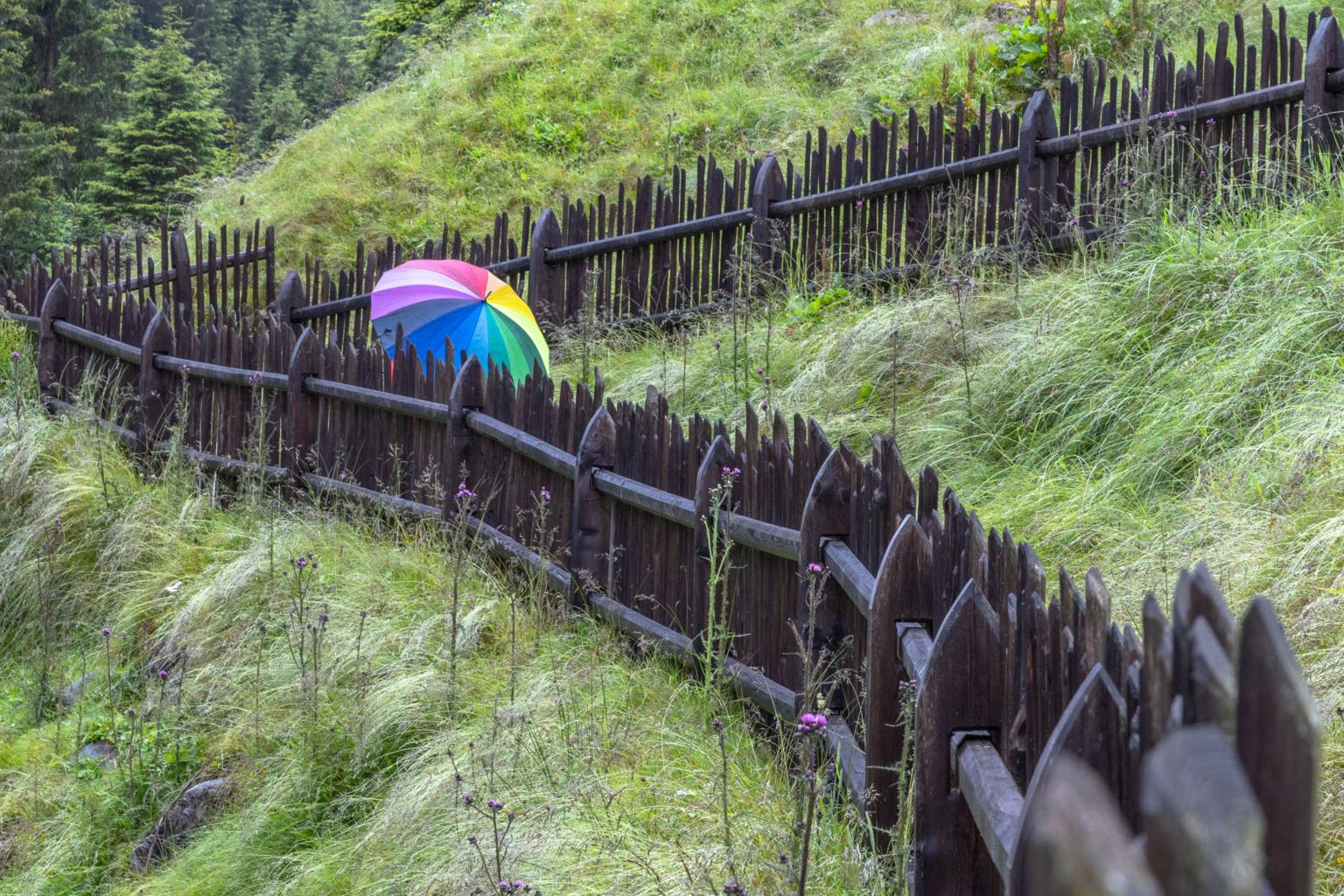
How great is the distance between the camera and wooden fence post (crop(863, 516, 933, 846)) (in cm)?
247

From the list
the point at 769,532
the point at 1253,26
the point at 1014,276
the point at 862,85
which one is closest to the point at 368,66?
the point at 862,85

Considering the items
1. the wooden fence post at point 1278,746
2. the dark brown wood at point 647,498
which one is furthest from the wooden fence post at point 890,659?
the wooden fence post at point 1278,746

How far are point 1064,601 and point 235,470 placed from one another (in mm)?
6785

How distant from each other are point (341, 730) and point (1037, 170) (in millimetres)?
5060

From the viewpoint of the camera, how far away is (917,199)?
8086mm

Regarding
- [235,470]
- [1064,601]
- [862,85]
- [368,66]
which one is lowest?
[235,470]

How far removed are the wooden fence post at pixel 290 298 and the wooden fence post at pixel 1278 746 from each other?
10745mm

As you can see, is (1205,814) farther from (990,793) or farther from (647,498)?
(647,498)

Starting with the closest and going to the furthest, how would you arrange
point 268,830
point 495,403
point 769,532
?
point 769,532 → point 268,830 → point 495,403

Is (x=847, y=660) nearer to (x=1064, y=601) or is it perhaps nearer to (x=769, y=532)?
(x=769, y=532)

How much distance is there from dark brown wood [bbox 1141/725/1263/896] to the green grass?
212cm

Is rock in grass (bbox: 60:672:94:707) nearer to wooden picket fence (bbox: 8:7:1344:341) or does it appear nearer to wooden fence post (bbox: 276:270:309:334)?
wooden picket fence (bbox: 8:7:1344:341)

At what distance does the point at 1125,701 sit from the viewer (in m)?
1.31

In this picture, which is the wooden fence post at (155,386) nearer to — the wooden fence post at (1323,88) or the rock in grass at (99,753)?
the rock in grass at (99,753)
